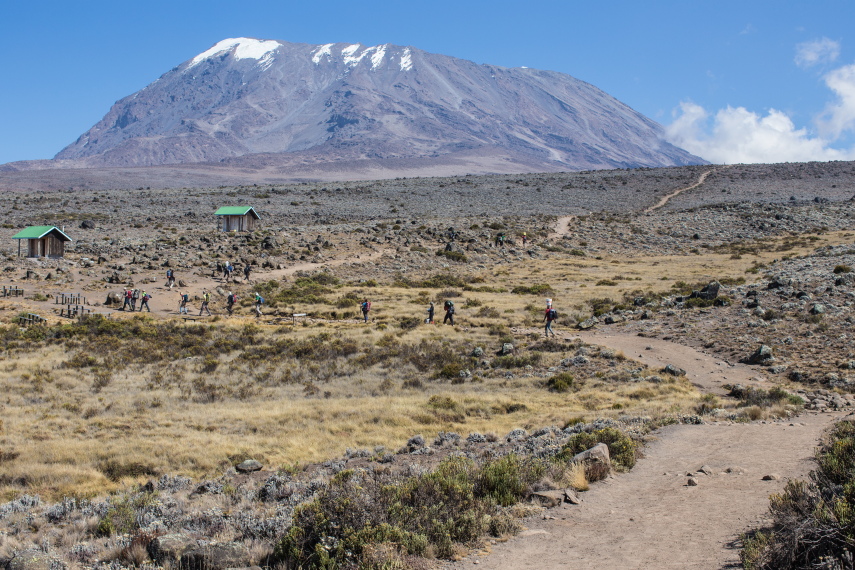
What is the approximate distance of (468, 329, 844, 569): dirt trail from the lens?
7156 millimetres

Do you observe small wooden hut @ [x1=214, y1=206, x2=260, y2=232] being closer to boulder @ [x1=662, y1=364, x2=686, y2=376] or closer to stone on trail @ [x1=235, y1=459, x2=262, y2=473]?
boulder @ [x1=662, y1=364, x2=686, y2=376]

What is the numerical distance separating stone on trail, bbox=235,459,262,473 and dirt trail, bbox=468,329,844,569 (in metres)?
6.63

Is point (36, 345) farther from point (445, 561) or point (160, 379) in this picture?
point (445, 561)

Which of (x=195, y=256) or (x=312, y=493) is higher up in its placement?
(x=195, y=256)

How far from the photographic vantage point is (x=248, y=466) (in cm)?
1285

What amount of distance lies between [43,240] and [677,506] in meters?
46.2

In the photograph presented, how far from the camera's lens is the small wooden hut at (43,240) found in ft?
141

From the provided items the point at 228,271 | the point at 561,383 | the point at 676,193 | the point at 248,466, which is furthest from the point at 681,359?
the point at 676,193

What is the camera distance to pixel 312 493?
32.7ft

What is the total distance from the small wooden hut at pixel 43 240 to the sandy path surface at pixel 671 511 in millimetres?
43765

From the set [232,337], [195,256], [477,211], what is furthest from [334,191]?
[232,337]

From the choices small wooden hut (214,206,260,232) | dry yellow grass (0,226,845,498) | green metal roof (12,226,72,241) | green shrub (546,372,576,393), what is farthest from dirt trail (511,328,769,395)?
small wooden hut (214,206,260,232)

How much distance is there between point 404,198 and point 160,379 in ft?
235

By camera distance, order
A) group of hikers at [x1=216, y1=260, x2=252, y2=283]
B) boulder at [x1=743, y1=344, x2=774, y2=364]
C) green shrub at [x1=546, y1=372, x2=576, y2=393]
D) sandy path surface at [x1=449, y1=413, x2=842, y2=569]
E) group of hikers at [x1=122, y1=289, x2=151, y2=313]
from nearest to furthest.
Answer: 1. sandy path surface at [x1=449, y1=413, x2=842, y2=569]
2. green shrub at [x1=546, y1=372, x2=576, y2=393]
3. boulder at [x1=743, y1=344, x2=774, y2=364]
4. group of hikers at [x1=122, y1=289, x2=151, y2=313]
5. group of hikers at [x1=216, y1=260, x2=252, y2=283]
